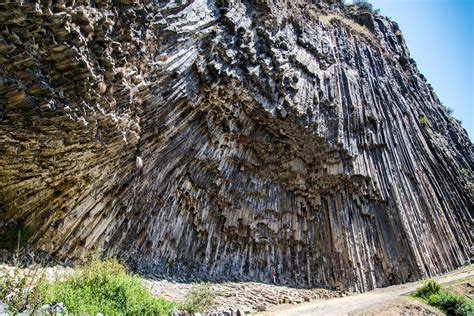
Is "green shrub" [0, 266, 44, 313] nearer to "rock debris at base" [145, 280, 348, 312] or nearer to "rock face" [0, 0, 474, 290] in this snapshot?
"rock face" [0, 0, 474, 290]

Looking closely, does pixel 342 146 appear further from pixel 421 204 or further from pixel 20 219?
pixel 20 219

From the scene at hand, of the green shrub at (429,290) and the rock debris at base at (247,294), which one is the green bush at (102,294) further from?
the green shrub at (429,290)

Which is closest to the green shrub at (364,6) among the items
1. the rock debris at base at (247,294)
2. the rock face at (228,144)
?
the rock face at (228,144)

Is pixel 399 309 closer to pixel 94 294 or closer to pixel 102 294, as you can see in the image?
pixel 102 294

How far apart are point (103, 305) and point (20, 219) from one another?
3828mm

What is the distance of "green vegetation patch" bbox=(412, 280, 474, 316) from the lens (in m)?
10.8

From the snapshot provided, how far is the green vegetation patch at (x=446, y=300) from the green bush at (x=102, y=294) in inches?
328

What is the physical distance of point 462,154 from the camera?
78.8ft

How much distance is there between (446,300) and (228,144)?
30.3 feet

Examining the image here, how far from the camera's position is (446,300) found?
450 inches

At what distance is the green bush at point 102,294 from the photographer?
6750 millimetres

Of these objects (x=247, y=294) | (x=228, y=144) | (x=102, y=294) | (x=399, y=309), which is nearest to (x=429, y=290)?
(x=399, y=309)

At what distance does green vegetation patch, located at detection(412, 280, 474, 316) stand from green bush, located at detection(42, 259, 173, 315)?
834 centimetres

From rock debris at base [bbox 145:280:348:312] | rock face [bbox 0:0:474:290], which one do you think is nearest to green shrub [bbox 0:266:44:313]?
rock face [bbox 0:0:474:290]
